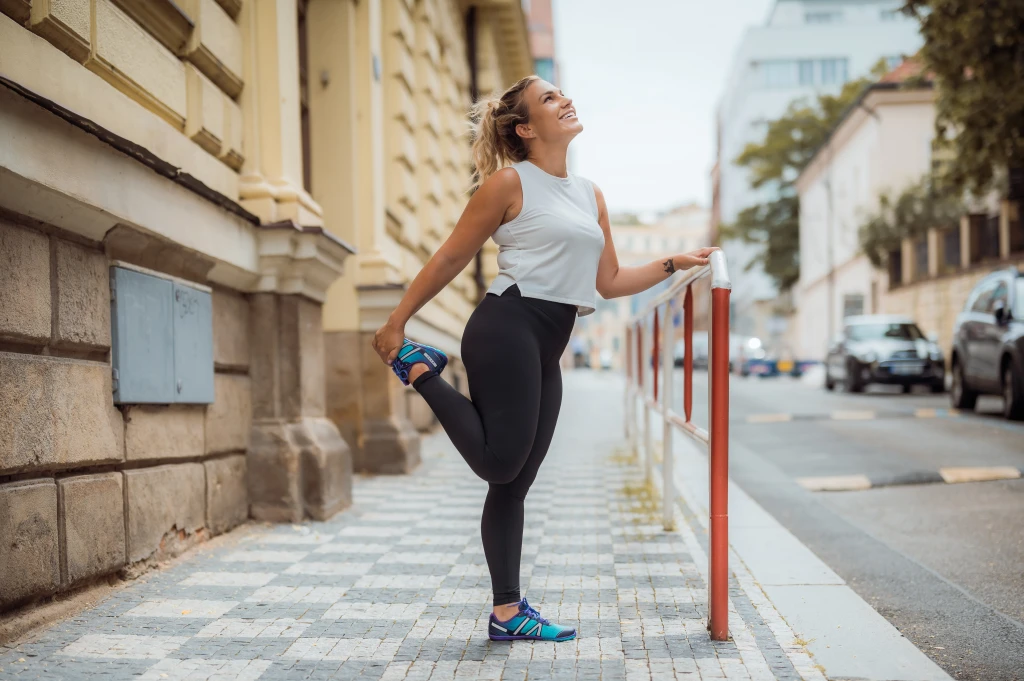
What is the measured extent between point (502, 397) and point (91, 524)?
1.86 metres

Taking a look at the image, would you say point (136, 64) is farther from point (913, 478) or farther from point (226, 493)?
point (913, 478)

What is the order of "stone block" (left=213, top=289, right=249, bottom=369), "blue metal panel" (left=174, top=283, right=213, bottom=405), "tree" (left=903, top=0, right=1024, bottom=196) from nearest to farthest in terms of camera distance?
1. "blue metal panel" (left=174, top=283, right=213, bottom=405)
2. "stone block" (left=213, top=289, right=249, bottom=369)
3. "tree" (left=903, top=0, right=1024, bottom=196)

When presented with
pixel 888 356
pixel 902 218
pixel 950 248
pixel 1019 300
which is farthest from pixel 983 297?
pixel 902 218

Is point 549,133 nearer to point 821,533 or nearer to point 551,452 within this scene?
point 821,533

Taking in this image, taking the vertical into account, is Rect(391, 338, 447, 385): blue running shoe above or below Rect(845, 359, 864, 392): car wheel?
above

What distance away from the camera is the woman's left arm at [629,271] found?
3828mm

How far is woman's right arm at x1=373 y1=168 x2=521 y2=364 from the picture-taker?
343 centimetres

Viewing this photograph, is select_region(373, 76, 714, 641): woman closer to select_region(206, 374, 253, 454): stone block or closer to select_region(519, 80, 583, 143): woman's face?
select_region(519, 80, 583, 143): woman's face

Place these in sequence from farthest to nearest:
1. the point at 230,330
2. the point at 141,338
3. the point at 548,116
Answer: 1. the point at 230,330
2. the point at 141,338
3. the point at 548,116

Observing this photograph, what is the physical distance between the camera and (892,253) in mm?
32688

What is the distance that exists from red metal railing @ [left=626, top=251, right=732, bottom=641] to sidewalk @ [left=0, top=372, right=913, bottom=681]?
0.60 feet

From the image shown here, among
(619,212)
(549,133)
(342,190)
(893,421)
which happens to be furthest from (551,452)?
(619,212)

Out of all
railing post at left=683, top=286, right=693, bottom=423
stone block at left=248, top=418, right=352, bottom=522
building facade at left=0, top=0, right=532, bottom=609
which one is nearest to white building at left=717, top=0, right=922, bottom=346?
building facade at left=0, top=0, right=532, bottom=609

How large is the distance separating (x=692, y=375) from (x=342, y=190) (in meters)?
4.64
